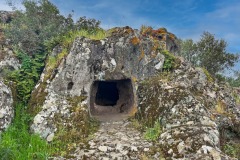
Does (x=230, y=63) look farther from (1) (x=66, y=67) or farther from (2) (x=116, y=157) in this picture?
(2) (x=116, y=157)

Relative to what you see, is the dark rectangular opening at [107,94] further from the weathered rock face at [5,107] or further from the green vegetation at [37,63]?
the weathered rock face at [5,107]

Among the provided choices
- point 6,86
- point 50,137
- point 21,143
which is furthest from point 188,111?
point 6,86

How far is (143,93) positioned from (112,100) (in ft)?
16.6

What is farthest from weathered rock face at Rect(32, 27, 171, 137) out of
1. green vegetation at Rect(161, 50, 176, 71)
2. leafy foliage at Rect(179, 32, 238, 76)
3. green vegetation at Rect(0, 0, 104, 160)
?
leafy foliage at Rect(179, 32, 238, 76)

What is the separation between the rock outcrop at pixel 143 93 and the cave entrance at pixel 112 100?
0.31 feet

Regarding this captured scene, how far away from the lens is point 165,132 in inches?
345

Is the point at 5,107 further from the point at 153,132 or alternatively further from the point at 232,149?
the point at 232,149

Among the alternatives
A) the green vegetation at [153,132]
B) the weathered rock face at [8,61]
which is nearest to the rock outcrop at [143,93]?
the green vegetation at [153,132]

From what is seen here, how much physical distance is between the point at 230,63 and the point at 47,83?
1618 cm

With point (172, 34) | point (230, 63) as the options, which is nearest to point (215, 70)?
point (230, 63)

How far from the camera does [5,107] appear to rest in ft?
31.4

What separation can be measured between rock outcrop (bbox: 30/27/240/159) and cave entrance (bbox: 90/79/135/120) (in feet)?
0.31

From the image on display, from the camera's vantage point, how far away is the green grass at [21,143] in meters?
7.62

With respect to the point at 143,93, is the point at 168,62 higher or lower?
higher
